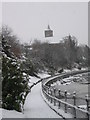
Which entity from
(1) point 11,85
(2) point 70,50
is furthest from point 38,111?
(2) point 70,50

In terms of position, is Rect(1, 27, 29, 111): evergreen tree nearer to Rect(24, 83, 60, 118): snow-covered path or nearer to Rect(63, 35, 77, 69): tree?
Rect(24, 83, 60, 118): snow-covered path

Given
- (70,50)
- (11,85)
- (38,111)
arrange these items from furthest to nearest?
(70,50) < (11,85) < (38,111)

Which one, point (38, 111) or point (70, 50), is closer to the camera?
point (38, 111)

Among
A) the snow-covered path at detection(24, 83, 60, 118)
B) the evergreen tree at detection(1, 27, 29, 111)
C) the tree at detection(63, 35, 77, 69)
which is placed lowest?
the snow-covered path at detection(24, 83, 60, 118)

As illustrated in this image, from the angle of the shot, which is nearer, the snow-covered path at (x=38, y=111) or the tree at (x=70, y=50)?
the snow-covered path at (x=38, y=111)

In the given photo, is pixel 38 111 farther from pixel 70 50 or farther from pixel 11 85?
pixel 70 50

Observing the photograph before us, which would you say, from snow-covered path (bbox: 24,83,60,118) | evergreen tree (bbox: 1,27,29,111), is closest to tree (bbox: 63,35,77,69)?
snow-covered path (bbox: 24,83,60,118)

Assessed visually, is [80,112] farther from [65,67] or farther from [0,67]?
[65,67]

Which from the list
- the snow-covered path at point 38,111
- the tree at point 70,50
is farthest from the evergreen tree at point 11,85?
the tree at point 70,50

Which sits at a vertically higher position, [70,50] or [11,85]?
[70,50]

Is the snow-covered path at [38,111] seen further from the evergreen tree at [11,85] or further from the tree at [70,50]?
the tree at [70,50]

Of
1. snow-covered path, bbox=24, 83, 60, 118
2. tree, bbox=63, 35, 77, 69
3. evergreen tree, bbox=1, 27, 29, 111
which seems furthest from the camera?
tree, bbox=63, 35, 77, 69

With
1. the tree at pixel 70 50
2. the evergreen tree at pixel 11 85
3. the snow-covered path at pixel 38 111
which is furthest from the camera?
the tree at pixel 70 50

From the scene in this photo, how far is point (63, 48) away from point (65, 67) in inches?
454
